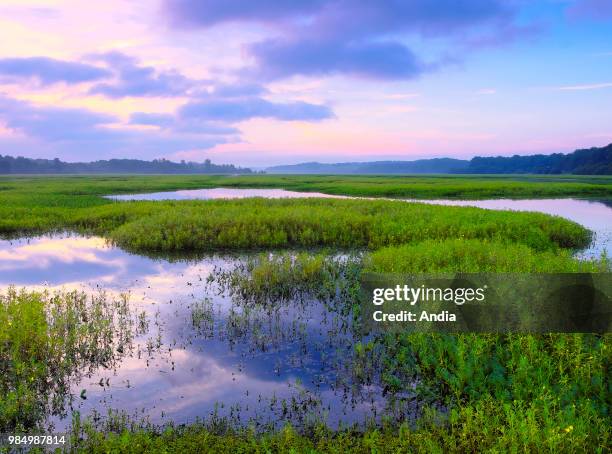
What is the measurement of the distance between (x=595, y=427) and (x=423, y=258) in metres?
9.37

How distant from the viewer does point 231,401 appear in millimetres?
7910

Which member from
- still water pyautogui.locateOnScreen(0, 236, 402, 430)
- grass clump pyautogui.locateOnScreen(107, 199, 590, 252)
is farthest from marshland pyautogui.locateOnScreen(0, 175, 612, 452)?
grass clump pyautogui.locateOnScreen(107, 199, 590, 252)

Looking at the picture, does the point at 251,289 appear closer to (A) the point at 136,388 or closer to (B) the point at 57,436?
(A) the point at 136,388

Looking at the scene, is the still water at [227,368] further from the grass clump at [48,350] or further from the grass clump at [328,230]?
the grass clump at [328,230]

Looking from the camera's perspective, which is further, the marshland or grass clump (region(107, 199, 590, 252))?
grass clump (region(107, 199, 590, 252))

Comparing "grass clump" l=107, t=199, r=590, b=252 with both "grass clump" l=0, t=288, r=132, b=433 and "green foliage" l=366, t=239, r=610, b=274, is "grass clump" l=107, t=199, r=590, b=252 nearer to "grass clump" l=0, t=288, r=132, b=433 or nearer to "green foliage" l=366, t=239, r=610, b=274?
"green foliage" l=366, t=239, r=610, b=274

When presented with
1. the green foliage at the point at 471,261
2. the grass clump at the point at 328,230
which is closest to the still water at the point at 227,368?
the green foliage at the point at 471,261

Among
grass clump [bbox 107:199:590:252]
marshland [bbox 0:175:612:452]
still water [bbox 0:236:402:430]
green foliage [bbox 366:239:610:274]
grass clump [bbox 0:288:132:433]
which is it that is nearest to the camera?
marshland [bbox 0:175:612:452]

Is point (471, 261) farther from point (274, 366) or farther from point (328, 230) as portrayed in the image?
point (328, 230)

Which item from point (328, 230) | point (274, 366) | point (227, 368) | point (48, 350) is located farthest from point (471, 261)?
point (48, 350)

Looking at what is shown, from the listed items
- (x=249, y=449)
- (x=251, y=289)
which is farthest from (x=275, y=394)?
(x=251, y=289)

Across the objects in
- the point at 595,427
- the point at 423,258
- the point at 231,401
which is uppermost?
the point at 423,258

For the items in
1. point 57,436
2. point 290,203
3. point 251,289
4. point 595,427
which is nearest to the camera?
point 595,427

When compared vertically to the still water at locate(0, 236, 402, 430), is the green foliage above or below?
above
